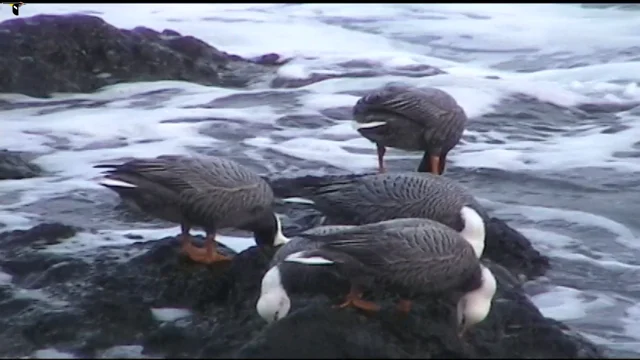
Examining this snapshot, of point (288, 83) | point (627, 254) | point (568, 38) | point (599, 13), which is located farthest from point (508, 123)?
point (599, 13)

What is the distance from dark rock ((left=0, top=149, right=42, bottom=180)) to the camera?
349 inches

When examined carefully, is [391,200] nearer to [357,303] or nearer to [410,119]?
[357,303]

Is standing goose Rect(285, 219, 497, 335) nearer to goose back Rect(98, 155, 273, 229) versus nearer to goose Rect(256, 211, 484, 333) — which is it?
goose Rect(256, 211, 484, 333)

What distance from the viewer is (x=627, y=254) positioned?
25.4ft

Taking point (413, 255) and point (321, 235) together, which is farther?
point (321, 235)

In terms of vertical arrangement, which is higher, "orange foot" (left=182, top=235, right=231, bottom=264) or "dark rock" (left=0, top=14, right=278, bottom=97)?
"orange foot" (left=182, top=235, right=231, bottom=264)

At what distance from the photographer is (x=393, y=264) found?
16.7 ft

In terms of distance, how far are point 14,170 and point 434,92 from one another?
3.47 metres

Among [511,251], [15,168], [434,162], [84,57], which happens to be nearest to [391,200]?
[511,251]

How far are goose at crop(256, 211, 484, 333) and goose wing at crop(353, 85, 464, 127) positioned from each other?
2936 mm

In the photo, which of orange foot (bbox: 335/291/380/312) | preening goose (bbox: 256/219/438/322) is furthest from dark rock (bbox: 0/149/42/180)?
orange foot (bbox: 335/291/380/312)

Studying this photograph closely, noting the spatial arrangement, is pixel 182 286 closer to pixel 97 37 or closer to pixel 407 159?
pixel 407 159

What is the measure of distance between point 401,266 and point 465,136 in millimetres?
6541

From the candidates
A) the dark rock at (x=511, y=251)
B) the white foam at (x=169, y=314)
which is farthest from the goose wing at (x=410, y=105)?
the white foam at (x=169, y=314)
